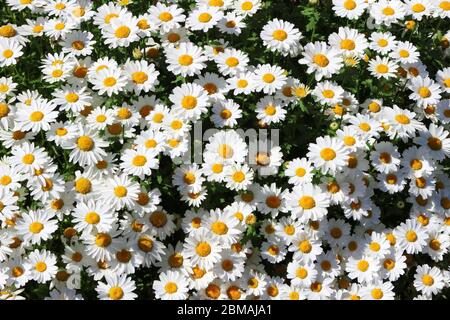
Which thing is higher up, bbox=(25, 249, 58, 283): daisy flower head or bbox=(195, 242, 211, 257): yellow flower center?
bbox=(195, 242, 211, 257): yellow flower center

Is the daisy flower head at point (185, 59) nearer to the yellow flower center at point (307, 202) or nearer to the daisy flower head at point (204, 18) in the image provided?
the daisy flower head at point (204, 18)

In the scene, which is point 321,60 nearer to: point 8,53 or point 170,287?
point 170,287

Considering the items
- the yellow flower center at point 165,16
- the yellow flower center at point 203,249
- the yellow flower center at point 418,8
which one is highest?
the yellow flower center at point 418,8

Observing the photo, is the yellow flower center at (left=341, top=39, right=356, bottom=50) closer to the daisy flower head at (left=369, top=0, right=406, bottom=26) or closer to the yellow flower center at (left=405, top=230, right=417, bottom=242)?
the daisy flower head at (left=369, top=0, right=406, bottom=26)

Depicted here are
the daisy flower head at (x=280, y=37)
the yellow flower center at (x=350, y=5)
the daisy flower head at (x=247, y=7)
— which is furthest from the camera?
the yellow flower center at (x=350, y=5)

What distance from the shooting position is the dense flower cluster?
186 inches

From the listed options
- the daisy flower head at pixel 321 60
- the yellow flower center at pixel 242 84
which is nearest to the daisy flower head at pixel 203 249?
the yellow flower center at pixel 242 84

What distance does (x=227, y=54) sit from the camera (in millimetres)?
5344

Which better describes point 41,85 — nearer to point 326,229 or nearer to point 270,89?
point 270,89

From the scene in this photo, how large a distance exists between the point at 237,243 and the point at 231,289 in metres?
0.35

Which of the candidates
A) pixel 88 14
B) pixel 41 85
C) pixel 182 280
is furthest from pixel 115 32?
pixel 182 280

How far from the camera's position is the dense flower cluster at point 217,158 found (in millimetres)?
4730

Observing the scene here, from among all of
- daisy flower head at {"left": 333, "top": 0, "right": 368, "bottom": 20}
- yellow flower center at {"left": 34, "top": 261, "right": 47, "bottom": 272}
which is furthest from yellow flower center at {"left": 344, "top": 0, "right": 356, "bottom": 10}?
yellow flower center at {"left": 34, "top": 261, "right": 47, "bottom": 272}

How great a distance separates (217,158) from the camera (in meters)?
4.88
